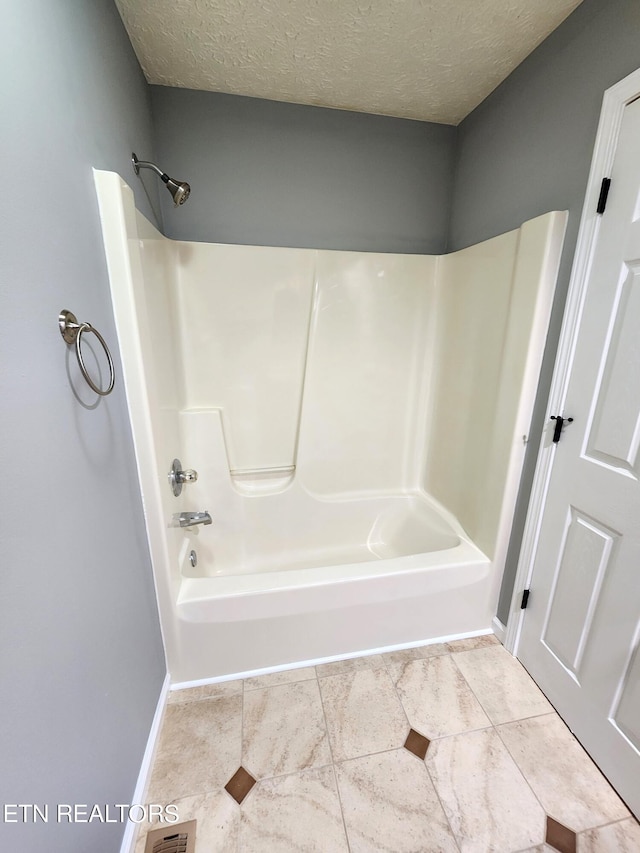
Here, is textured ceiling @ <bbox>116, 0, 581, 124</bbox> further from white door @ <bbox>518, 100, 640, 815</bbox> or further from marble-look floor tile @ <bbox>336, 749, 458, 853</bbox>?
marble-look floor tile @ <bbox>336, 749, 458, 853</bbox>

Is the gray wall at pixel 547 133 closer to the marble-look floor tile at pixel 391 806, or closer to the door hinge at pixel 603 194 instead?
the door hinge at pixel 603 194

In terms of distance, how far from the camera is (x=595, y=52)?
1083mm

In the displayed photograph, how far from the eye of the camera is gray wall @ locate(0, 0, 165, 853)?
0.58 metres

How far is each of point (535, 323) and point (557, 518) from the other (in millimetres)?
768

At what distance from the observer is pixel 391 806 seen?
1.05 metres

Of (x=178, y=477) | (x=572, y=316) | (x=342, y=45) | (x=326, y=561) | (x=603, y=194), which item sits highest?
(x=342, y=45)

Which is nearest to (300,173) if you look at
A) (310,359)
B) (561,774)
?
(310,359)

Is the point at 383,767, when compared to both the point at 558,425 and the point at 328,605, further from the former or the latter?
the point at 558,425

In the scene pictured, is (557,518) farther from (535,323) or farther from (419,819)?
(419,819)

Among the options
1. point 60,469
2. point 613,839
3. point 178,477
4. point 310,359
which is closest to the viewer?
point 60,469

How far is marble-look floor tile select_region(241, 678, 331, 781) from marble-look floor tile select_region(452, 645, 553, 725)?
0.67m

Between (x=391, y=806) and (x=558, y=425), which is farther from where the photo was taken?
(x=558, y=425)

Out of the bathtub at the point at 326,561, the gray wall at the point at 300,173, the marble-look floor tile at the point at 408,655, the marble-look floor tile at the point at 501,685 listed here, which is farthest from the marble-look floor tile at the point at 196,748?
the gray wall at the point at 300,173

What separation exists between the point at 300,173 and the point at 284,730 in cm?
252
